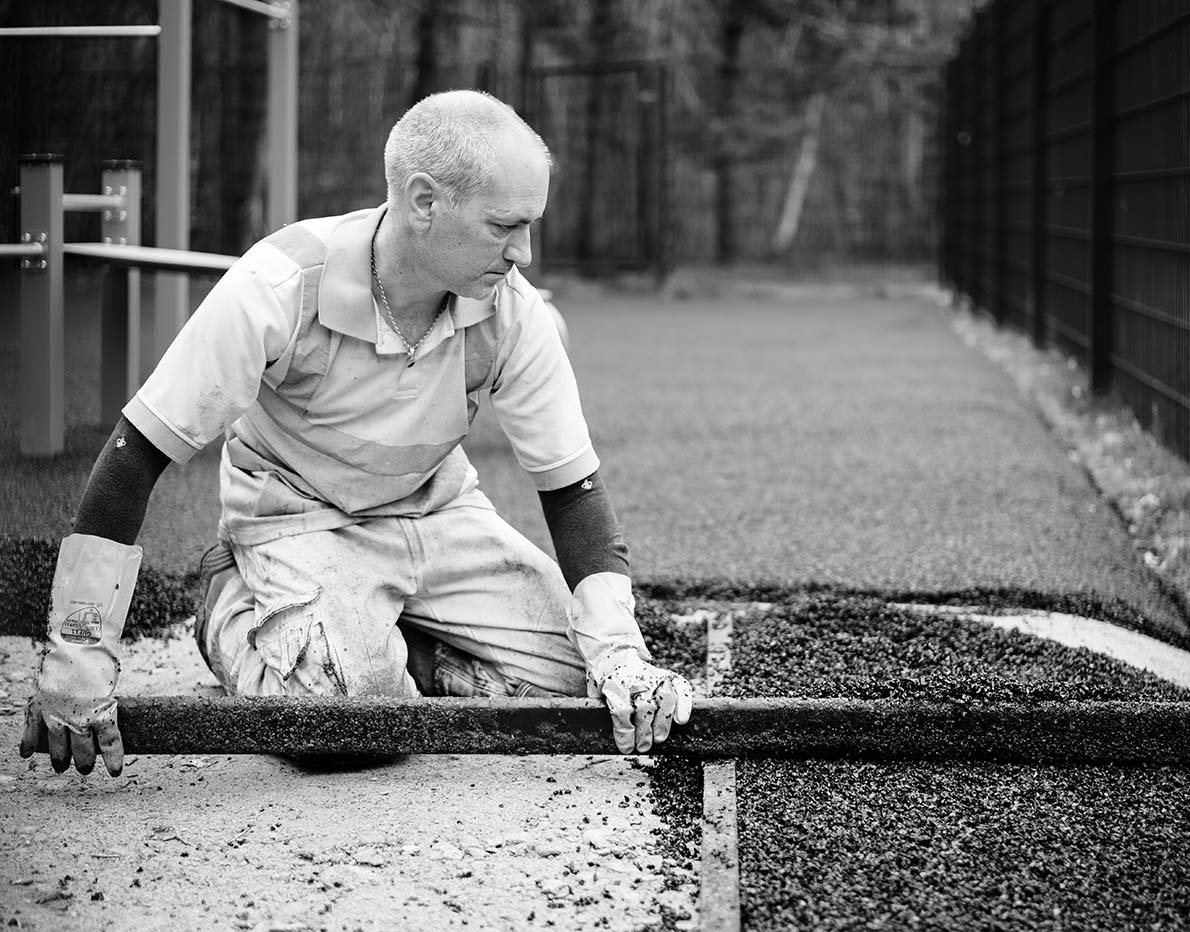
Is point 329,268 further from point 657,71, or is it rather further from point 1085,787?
point 657,71

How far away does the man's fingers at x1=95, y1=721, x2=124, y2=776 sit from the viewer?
2.97 meters

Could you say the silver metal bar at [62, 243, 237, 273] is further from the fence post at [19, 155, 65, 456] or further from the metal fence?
the metal fence

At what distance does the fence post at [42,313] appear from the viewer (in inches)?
173

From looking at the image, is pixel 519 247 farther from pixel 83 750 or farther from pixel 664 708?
pixel 83 750

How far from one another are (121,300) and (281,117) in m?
2.42

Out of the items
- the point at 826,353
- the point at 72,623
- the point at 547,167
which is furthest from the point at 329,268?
the point at 826,353

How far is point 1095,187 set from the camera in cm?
768

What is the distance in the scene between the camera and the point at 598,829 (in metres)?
2.88

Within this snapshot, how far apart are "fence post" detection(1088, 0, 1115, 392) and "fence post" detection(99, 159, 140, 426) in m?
4.27

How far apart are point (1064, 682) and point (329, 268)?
1.77 meters

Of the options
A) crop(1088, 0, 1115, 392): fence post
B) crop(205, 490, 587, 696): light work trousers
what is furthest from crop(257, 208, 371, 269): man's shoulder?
crop(1088, 0, 1115, 392): fence post

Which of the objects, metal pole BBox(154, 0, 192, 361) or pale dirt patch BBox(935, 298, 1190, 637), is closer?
pale dirt patch BBox(935, 298, 1190, 637)

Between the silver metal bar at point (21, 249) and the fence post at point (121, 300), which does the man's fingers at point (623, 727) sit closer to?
the silver metal bar at point (21, 249)

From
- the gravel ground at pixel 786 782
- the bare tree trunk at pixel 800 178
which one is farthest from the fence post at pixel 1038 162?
the bare tree trunk at pixel 800 178
